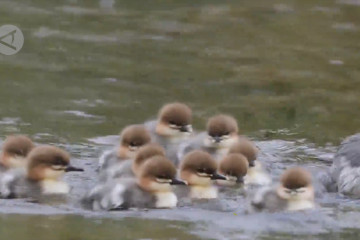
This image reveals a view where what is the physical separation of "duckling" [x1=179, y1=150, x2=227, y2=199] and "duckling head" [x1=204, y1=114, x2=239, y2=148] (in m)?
0.72

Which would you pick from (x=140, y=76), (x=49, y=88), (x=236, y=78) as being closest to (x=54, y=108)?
(x=49, y=88)

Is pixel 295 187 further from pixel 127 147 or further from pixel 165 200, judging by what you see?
pixel 127 147

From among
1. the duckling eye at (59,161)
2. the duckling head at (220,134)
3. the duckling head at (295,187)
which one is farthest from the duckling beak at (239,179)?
the duckling eye at (59,161)

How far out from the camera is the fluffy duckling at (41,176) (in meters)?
7.84

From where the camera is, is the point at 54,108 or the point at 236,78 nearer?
the point at 54,108

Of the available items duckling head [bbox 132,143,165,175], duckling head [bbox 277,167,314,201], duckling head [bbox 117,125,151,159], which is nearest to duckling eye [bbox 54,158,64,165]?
duckling head [bbox 132,143,165,175]

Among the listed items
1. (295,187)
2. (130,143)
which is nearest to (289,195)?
(295,187)

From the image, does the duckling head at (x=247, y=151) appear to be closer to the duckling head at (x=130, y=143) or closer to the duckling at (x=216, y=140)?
the duckling at (x=216, y=140)

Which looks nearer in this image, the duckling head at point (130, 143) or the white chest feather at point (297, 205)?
the white chest feather at point (297, 205)

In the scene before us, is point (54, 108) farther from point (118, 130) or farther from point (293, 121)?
point (293, 121)

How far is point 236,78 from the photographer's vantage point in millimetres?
11312

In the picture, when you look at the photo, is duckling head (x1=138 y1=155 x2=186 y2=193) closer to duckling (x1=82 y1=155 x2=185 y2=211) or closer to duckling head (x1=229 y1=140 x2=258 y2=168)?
duckling (x1=82 y1=155 x2=185 y2=211)

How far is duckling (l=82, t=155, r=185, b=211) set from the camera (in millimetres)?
7531

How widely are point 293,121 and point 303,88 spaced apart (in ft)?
3.43
